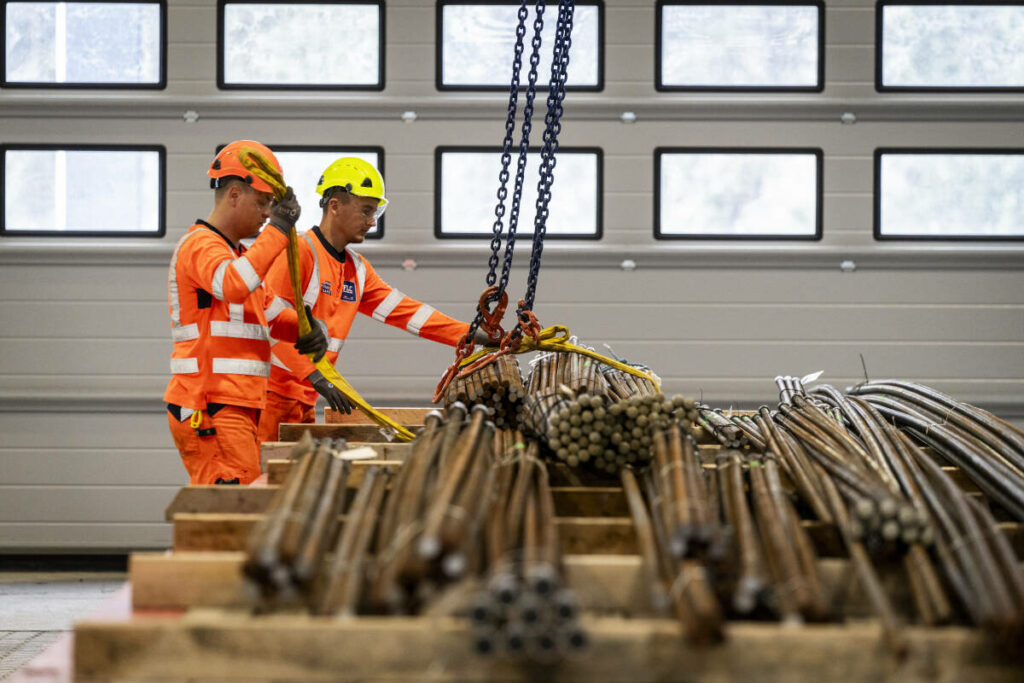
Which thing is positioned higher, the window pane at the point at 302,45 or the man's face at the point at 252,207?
the window pane at the point at 302,45

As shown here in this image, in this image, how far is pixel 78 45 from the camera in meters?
6.23

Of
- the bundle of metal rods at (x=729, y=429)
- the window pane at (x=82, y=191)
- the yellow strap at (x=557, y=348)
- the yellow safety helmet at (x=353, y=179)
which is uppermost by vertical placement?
the window pane at (x=82, y=191)

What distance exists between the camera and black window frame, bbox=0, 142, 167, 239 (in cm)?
621

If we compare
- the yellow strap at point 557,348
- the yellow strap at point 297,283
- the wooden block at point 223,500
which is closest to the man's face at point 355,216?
the yellow strap at point 297,283

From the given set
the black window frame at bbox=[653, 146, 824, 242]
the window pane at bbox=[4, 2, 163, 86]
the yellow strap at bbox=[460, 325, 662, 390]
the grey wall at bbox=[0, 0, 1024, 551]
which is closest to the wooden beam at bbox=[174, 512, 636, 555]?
the yellow strap at bbox=[460, 325, 662, 390]

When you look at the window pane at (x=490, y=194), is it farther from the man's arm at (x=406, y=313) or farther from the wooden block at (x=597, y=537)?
the wooden block at (x=597, y=537)

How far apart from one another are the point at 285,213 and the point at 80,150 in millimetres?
3537

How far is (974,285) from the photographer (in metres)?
6.18

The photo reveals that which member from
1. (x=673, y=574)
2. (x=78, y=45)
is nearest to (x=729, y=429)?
(x=673, y=574)

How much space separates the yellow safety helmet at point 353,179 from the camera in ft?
14.1

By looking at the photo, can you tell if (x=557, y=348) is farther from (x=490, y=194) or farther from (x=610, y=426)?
(x=490, y=194)

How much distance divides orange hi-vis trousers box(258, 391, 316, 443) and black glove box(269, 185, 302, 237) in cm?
111

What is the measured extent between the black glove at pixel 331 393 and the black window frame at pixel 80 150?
2.77 meters

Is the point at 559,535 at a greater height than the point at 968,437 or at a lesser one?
lesser
